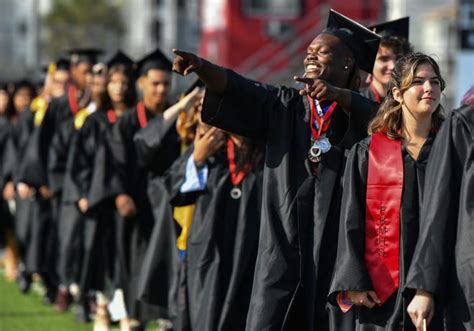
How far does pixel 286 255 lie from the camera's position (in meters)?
6.68

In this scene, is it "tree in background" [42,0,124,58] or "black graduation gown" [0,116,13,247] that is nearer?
"black graduation gown" [0,116,13,247]

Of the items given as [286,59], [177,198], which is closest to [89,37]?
[286,59]

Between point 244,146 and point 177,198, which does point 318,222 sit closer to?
point 244,146

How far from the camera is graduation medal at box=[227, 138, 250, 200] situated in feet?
26.3

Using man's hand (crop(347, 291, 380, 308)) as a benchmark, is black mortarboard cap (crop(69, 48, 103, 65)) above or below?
below

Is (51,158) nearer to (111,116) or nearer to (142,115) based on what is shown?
(111,116)

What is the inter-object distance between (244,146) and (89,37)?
93.9 ft

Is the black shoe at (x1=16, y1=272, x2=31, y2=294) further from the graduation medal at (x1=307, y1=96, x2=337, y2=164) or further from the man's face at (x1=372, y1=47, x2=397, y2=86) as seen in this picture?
the graduation medal at (x1=307, y1=96, x2=337, y2=164)

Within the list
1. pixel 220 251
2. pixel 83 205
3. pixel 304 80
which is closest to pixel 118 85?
pixel 83 205

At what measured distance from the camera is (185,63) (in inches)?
249

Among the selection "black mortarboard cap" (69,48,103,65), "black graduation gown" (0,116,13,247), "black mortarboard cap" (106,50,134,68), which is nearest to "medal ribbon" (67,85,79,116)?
"black mortarboard cap" (69,48,103,65)

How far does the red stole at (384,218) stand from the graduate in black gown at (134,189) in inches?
169

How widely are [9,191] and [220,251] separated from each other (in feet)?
25.0

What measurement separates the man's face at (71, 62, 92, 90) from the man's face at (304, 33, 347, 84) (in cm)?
593
